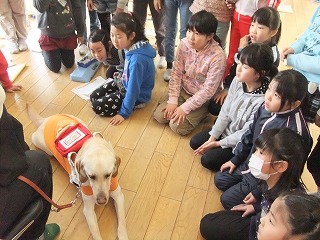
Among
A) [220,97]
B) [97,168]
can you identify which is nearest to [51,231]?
[97,168]

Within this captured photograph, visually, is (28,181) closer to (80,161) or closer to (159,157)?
(80,161)

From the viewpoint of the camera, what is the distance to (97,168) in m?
1.46

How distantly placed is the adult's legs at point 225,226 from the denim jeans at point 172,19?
4.95 ft

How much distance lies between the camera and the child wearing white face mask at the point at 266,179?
1282mm

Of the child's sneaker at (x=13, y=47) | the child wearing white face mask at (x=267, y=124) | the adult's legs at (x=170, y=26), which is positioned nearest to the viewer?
the child wearing white face mask at (x=267, y=124)

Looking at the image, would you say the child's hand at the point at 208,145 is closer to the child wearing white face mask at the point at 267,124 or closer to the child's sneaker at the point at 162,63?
the child wearing white face mask at the point at 267,124

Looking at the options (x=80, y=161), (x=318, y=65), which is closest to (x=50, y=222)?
(x=80, y=161)

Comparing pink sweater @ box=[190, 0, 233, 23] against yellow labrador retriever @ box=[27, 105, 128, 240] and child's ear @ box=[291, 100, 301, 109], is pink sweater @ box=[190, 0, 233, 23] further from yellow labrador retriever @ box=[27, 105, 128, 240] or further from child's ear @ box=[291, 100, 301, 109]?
yellow labrador retriever @ box=[27, 105, 128, 240]

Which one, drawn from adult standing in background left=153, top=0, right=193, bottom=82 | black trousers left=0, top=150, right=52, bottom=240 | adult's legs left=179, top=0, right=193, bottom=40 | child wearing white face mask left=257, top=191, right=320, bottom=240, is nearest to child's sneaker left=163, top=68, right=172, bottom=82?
adult standing in background left=153, top=0, right=193, bottom=82

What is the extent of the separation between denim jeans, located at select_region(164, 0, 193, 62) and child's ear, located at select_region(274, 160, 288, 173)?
1491 mm

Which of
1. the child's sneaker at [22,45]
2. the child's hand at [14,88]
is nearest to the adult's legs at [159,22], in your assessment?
the child's hand at [14,88]

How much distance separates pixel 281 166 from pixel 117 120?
1334 millimetres

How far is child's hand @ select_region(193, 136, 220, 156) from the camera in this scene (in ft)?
6.49

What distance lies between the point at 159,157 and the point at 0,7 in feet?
6.80
